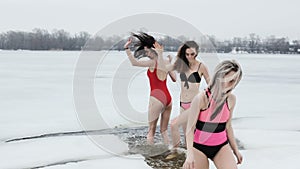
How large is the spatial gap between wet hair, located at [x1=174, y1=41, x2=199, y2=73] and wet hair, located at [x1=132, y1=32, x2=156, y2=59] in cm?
53

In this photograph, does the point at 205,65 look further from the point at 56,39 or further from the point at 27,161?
the point at 56,39

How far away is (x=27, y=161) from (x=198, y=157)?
231cm

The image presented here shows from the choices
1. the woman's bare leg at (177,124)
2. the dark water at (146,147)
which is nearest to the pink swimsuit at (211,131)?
the woman's bare leg at (177,124)

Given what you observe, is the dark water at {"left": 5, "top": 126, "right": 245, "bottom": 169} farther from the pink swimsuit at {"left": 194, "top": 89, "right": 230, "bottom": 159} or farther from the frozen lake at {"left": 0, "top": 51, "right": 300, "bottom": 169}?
the pink swimsuit at {"left": 194, "top": 89, "right": 230, "bottom": 159}

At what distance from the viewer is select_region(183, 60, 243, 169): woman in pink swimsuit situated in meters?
2.39

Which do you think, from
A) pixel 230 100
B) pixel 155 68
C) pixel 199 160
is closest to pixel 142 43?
pixel 155 68

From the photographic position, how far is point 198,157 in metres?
2.60

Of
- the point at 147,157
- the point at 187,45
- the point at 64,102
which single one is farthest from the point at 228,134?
the point at 64,102

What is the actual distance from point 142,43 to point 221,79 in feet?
7.24

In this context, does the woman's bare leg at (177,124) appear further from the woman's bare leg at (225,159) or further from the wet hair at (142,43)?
the woman's bare leg at (225,159)

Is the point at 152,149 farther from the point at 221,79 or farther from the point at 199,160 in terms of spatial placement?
the point at 221,79

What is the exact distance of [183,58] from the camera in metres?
3.95

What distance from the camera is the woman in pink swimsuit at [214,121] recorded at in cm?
239

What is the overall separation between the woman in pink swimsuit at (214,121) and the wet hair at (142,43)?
200cm
